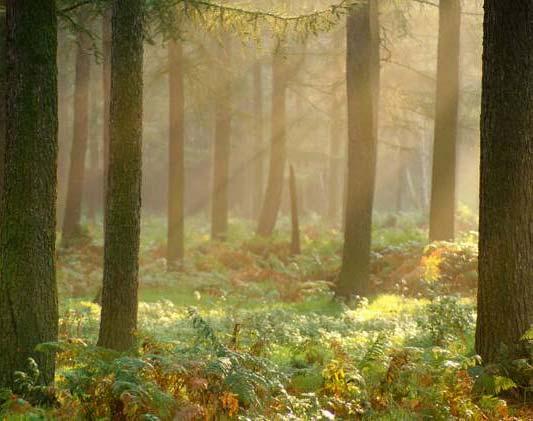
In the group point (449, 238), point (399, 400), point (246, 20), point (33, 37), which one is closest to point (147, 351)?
point (399, 400)

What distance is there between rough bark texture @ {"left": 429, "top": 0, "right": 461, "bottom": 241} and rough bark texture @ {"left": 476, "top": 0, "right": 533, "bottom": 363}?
11.8 m

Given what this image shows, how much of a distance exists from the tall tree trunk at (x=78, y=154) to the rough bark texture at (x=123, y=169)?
14.7m

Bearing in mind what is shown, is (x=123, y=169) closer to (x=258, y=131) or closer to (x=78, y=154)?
(x=78, y=154)

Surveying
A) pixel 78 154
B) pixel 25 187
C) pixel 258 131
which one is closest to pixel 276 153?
pixel 258 131

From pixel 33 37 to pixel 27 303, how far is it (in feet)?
8.77

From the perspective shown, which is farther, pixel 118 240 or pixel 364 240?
pixel 364 240

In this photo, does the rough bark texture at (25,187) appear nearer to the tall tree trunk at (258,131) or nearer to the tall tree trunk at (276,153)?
the tall tree trunk at (276,153)

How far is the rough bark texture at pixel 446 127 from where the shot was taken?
1864cm

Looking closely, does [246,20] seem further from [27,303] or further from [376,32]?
[376,32]

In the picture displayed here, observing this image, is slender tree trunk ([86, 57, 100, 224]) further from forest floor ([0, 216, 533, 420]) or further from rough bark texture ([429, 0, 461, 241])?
rough bark texture ([429, 0, 461, 241])

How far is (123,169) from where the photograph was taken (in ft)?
27.2

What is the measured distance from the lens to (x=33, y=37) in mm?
6711

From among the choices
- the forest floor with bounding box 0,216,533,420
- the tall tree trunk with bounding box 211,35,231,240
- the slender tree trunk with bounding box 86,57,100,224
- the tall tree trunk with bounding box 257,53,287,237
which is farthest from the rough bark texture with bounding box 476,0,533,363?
the slender tree trunk with bounding box 86,57,100,224

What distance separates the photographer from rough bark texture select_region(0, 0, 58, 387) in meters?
6.70
